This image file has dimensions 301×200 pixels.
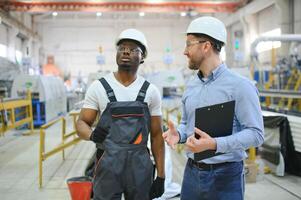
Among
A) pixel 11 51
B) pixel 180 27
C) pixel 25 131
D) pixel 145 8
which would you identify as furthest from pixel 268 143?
pixel 180 27

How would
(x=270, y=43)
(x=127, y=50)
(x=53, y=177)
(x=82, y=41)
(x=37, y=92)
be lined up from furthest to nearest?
(x=82, y=41) → (x=270, y=43) → (x=37, y=92) → (x=53, y=177) → (x=127, y=50)

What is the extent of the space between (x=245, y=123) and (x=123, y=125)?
2.50ft

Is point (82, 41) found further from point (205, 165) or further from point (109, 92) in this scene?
point (205, 165)

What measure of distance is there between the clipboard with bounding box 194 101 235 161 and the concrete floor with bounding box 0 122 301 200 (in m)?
2.99

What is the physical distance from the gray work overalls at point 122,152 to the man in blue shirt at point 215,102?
0.30 m

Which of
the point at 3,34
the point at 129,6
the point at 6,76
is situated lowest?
the point at 6,76

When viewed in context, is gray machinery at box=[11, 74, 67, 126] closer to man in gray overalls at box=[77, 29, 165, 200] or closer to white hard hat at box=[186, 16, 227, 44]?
man in gray overalls at box=[77, 29, 165, 200]

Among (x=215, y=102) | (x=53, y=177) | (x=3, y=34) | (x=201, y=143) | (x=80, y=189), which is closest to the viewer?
(x=201, y=143)

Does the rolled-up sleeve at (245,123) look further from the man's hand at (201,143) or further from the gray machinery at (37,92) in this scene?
the gray machinery at (37,92)

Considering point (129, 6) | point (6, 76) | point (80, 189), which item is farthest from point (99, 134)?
point (129, 6)

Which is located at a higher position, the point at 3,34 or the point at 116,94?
the point at 3,34

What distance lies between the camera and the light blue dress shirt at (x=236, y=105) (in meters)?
1.67

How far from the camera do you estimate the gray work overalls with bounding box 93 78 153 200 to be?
2107 mm

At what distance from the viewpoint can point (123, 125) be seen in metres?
2.12
